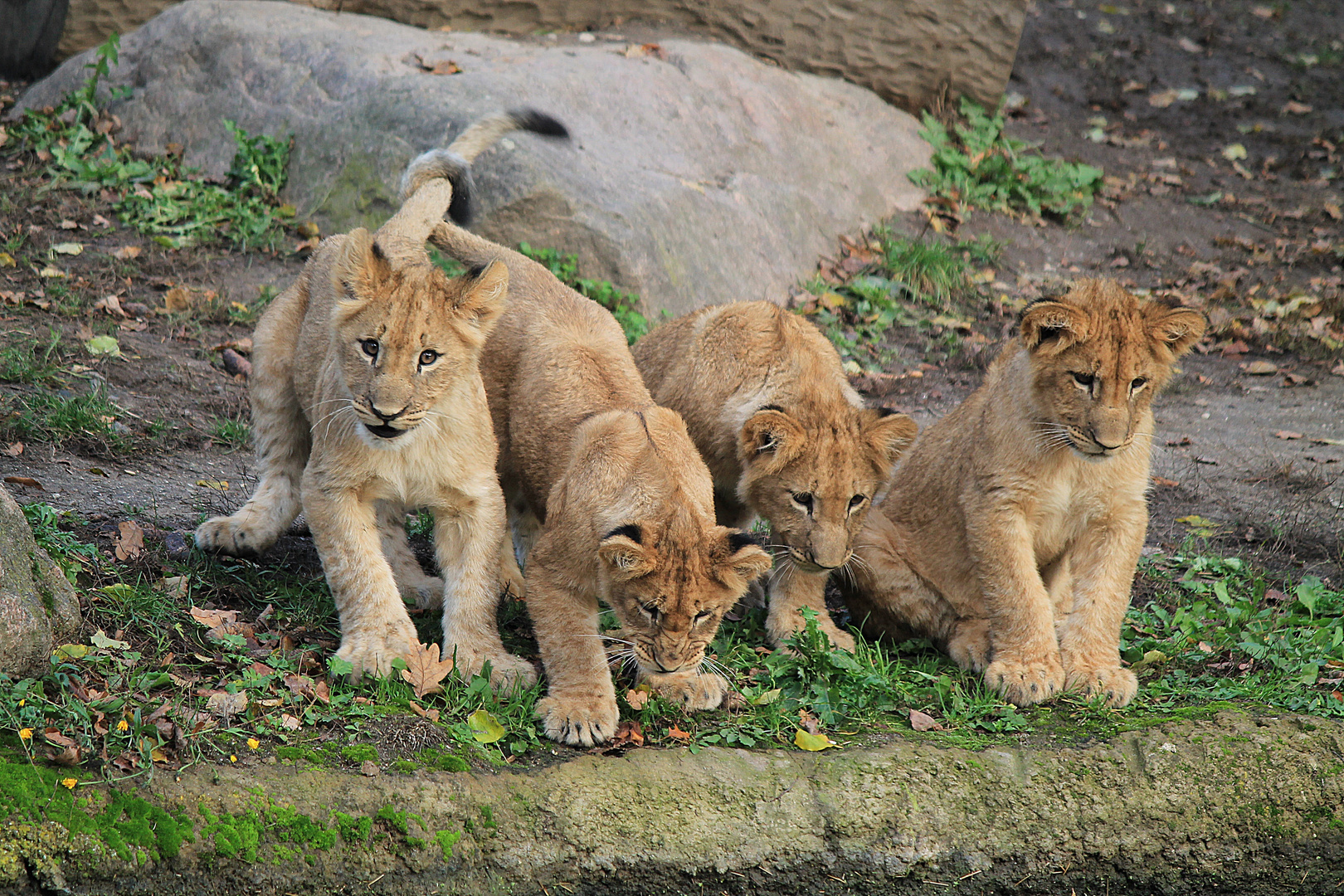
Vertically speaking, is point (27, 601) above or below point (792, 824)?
above

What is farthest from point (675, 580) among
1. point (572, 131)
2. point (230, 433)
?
point (572, 131)

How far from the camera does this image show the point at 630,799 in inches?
158

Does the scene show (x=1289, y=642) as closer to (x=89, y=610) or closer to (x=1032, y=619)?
(x=1032, y=619)

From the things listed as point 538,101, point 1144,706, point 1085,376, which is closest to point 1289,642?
point 1144,706

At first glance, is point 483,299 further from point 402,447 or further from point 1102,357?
point 1102,357

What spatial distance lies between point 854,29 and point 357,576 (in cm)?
968

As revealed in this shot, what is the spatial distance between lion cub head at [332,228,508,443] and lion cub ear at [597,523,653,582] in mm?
929

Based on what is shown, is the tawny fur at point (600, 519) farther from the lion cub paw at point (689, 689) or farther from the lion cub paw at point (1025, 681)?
the lion cub paw at point (1025, 681)

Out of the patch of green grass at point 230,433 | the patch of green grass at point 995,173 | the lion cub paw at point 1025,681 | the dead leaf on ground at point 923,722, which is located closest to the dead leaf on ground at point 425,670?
the dead leaf on ground at point 923,722

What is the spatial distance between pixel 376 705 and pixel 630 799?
0.98 metres

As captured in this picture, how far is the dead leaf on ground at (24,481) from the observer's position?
220 inches

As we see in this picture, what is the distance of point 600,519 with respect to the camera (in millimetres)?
4559

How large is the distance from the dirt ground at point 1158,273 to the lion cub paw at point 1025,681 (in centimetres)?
214

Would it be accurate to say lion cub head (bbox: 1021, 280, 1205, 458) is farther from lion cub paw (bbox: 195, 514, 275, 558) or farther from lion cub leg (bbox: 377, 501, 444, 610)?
lion cub paw (bbox: 195, 514, 275, 558)
